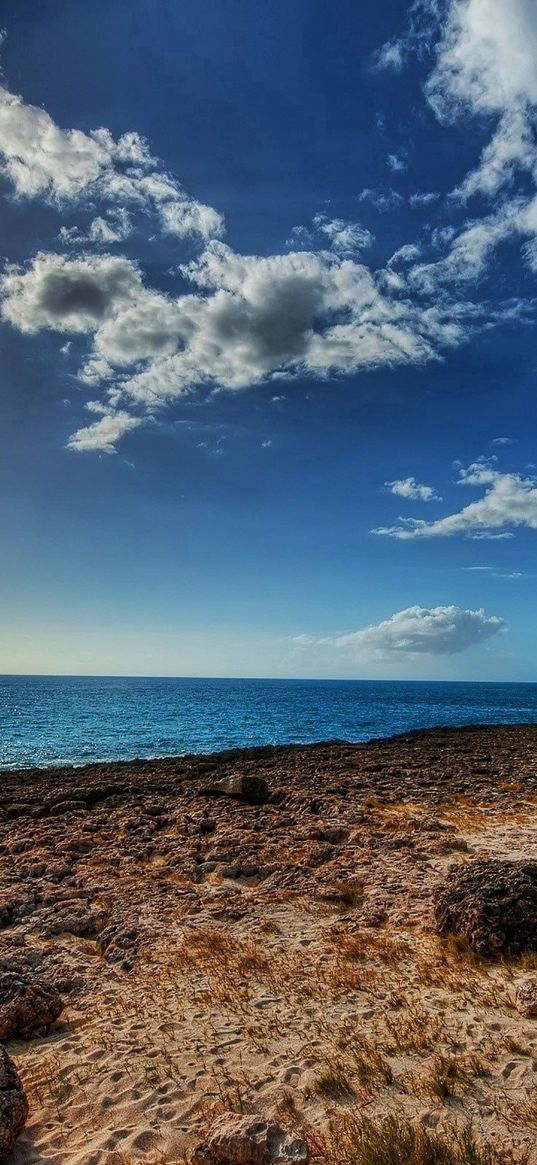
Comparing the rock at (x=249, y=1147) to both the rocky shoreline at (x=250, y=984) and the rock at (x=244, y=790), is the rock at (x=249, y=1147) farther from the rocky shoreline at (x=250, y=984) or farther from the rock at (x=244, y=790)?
the rock at (x=244, y=790)

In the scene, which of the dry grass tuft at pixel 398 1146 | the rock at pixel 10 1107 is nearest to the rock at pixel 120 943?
the rock at pixel 10 1107

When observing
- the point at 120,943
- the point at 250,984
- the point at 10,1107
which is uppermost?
the point at 10,1107

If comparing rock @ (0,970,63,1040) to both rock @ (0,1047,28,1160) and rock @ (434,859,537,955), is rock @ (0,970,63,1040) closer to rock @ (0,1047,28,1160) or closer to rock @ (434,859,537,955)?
rock @ (0,1047,28,1160)

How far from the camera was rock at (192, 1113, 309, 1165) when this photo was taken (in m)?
5.44

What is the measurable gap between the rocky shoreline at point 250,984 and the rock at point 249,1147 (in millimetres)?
219

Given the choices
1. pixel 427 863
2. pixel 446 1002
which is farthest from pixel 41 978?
pixel 427 863

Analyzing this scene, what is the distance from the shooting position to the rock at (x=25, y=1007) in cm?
806

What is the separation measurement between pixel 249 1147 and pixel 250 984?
3827 mm

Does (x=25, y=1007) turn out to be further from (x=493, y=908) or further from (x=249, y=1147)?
(x=493, y=908)

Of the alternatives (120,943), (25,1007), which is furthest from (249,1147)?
(120,943)

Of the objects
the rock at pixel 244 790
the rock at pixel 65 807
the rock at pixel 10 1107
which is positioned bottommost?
the rock at pixel 65 807

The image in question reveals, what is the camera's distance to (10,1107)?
5988 mm

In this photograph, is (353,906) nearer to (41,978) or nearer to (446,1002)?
(446,1002)

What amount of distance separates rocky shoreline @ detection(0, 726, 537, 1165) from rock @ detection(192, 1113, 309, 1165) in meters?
0.22
